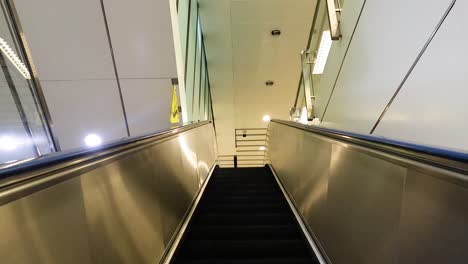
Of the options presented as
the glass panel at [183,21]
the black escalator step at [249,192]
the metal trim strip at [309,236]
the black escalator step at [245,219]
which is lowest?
the black escalator step at [249,192]

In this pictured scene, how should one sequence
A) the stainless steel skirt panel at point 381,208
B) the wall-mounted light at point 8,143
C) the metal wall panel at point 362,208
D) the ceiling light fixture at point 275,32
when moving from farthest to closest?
the ceiling light fixture at point 275,32, the wall-mounted light at point 8,143, the metal wall panel at point 362,208, the stainless steel skirt panel at point 381,208

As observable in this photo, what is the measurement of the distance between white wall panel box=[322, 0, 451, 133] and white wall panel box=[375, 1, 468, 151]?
5.4 inches

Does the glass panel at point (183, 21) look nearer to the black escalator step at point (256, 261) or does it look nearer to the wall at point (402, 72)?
the wall at point (402, 72)

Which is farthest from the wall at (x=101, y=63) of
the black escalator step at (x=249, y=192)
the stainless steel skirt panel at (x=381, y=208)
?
the stainless steel skirt panel at (x=381, y=208)

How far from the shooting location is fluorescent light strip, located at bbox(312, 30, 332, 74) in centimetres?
364

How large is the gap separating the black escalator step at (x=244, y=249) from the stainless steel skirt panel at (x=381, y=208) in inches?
8.4

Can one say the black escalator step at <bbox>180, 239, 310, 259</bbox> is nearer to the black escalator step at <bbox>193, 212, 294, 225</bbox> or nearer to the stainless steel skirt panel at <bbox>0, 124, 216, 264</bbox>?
the stainless steel skirt panel at <bbox>0, 124, 216, 264</bbox>

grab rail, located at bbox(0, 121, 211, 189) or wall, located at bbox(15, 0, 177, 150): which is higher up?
wall, located at bbox(15, 0, 177, 150)

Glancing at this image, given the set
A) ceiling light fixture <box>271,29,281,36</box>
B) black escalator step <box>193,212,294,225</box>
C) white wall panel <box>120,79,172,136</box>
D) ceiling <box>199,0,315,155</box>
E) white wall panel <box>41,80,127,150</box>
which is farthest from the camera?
ceiling light fixture <box>271,29,281,36</box>

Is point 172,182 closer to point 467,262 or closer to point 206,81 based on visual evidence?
point 467,262

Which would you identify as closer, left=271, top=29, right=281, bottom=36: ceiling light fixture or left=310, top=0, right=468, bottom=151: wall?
left=310, top=0, right=468, bottom=151: wall

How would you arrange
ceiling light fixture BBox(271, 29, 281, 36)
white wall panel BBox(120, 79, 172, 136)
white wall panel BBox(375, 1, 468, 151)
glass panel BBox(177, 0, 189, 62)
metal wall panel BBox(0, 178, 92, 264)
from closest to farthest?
metal wall panel BBox(0, 178, 92, 264)
white wall panel BBox(375, 1, 468, 151)
white wall panel BBox(120, 79, 172, 136)
glass panel BBox(177, 0, 189, 62)
ceiling light fixture BBox(271, 29, 281, 36)

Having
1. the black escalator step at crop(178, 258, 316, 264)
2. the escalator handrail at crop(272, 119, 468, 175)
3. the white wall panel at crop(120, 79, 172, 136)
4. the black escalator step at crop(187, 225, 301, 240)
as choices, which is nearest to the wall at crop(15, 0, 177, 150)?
the white wall panel at crop(120, 79, 172, 136)

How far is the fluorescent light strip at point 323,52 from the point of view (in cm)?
364
